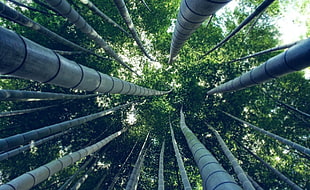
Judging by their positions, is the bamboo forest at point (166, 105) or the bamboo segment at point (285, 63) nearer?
the bamboo segment at point (285, 63)

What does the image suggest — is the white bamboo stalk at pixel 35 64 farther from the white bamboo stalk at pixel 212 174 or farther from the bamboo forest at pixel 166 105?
the bamboo forest at pixel 166 105

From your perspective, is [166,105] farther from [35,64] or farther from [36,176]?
[35,64]

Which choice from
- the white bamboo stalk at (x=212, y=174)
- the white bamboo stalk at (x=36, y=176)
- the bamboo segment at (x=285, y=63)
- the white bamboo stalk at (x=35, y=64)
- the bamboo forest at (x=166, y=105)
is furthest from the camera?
the bamboo forest at (x=166, y=105)

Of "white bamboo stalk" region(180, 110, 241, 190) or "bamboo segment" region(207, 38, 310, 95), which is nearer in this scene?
"bamboo segment" region(207, 38, 310, 95)

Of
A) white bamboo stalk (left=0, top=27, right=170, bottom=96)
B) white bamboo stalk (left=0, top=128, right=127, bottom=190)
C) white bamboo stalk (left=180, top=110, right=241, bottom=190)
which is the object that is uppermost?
white bamboo stalk (left=0, top=27, right=170, bottom=96)

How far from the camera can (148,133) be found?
12.9 metres

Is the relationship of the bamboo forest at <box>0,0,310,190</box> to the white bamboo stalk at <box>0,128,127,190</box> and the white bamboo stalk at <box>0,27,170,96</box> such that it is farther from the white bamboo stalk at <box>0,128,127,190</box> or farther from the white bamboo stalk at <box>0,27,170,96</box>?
the white bamboo stalk at <box>0,27,170,96</box>

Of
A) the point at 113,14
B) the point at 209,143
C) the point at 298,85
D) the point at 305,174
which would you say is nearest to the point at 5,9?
the point at 113,14

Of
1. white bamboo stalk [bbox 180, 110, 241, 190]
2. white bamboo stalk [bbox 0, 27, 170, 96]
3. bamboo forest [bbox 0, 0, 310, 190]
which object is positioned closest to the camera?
white bamboo stalk [bbox 0, 27, 170, 96]

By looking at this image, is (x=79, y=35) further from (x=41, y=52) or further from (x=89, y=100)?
(x=41, y=52)

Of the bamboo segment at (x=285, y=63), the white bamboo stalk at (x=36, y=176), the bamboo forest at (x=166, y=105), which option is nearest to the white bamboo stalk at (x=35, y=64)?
the bamboo segment at (x=285, y=63)

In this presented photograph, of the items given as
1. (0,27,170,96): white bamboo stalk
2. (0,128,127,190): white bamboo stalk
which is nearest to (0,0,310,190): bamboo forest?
(0,128,127,190): white bamboo stalk

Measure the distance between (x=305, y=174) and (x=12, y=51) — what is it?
1390 centimetres

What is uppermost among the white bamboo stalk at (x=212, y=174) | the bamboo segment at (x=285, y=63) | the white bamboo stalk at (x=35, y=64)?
the bamboo segment at (x=285, y=63)
